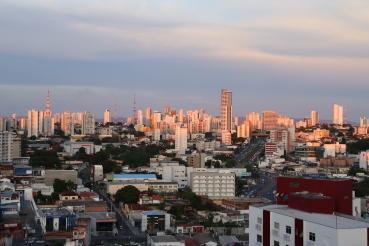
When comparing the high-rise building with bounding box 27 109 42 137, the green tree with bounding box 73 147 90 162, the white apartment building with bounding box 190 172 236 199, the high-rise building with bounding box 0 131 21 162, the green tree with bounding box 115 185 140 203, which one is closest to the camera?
the green tree with bounding box 115 185 140 203

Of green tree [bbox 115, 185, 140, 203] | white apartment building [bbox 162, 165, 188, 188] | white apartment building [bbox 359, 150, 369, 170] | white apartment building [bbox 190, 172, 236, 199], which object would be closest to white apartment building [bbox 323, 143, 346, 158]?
white apartment building [bbox 359, 150, 369, 170]

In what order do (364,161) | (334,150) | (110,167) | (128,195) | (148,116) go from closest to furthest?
1. (128,195)
2. (110,167)
3. (364,161)
4. (334,150)
5. (148,116)

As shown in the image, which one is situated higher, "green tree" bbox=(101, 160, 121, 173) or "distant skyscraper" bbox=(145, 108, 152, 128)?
"distant skyscraper" bbox=(145, 108, 152, 128)

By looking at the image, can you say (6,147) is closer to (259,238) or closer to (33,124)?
(33,124)

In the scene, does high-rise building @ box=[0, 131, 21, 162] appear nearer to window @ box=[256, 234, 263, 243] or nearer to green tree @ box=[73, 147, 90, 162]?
green tree @ box=[73, 147, 90, 162]

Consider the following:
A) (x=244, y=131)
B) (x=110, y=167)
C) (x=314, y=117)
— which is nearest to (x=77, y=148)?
(x=110, y=167)

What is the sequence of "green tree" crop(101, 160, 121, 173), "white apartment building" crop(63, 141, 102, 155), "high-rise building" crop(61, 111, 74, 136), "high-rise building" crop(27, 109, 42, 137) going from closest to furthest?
"green tree" crop(101, 160, 121, 173) → "white apartment building" crop(63, 141, 102, 155) → "high-rise building" crop(27, 109, 42, 137) → "high-rise building" crop(61, 111, 74, 136)

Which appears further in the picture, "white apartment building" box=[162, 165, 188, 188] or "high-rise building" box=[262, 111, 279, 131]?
"high-rise building" box=[262, 111, 279, 131]
